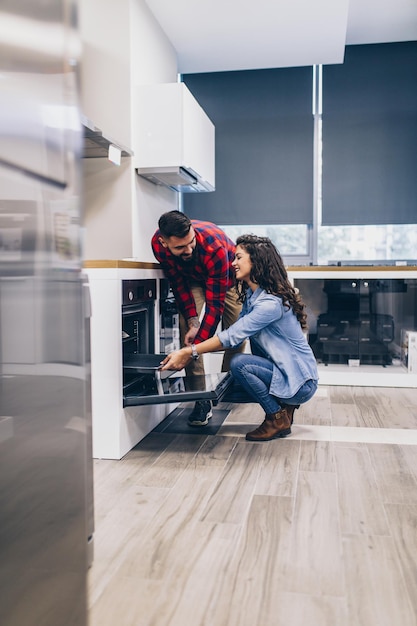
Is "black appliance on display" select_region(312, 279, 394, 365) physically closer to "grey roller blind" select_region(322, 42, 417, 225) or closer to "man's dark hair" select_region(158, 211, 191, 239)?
"grey roller blind" select_region(322, 42, 417, 225)

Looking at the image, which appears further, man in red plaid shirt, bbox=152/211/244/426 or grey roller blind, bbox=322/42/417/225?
grey roller blind, bbox=322/42/417/225

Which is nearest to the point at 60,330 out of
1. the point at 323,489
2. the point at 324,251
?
the point at 323,489

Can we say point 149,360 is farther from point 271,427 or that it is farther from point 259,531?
point 259,531

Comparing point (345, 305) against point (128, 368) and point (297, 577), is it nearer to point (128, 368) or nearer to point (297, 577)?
point (128, 368)

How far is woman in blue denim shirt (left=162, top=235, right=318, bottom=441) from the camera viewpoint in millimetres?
2787

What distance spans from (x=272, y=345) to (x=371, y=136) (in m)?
2.83

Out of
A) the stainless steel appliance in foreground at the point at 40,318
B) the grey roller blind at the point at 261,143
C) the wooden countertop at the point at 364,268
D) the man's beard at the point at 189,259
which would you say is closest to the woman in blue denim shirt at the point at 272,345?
the man's beard at the point at 189,259

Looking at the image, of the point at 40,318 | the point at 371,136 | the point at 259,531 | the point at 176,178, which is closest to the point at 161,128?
the point at 176,178

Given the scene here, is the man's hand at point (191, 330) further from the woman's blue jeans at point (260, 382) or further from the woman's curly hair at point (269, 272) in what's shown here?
the woman's curly hair at point (269, 272)

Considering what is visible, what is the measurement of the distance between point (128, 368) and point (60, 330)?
1885 mm

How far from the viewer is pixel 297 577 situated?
5.14 ft

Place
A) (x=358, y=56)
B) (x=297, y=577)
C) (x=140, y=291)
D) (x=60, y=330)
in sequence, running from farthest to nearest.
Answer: (x=358, y=56), (x=140, y=291), (x=297, y=577), (x=60, y=330)

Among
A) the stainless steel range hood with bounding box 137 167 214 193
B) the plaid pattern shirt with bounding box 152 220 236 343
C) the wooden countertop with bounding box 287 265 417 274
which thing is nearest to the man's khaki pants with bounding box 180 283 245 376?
the plaid pattern shirt with bounding box 152 220 236 343

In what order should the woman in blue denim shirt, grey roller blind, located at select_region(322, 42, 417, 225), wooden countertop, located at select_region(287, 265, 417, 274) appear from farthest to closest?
grey roller blind, located at select_region(322, 42, 417, 225) < wooden countertop, located at select_region(287, 265, 417, 274) < the woman in blue denim shirt
